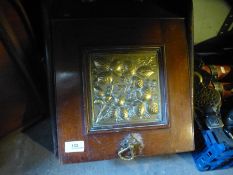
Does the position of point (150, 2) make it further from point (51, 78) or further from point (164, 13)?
point (51, 78)

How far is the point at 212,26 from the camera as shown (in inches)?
50.4

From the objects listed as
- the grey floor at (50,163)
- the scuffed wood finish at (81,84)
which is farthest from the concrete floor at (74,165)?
the scuffed wood finish at (81,84)

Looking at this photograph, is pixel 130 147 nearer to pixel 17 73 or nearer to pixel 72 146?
pixel 72 146

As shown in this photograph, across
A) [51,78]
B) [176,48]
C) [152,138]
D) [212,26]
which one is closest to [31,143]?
[51,78]

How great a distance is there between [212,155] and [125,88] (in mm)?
372

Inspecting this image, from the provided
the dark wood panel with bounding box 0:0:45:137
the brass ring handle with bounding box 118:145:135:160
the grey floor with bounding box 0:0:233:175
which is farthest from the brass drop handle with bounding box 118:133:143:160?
the dark wood panel with bounding box 0:0:45:137

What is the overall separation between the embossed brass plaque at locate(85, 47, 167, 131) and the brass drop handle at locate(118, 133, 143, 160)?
0.04 m

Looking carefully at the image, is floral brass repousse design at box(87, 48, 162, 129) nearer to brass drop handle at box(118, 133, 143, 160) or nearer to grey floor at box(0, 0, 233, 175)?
brass drop handle at box(118, 133, 143, 160)

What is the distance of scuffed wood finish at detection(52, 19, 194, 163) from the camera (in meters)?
0.85

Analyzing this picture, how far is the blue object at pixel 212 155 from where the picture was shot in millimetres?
873

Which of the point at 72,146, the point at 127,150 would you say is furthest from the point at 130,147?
the point at 72,146

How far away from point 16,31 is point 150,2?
→ 48 cm

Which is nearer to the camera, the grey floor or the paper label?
the paper label

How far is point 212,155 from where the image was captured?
2.96 feet
